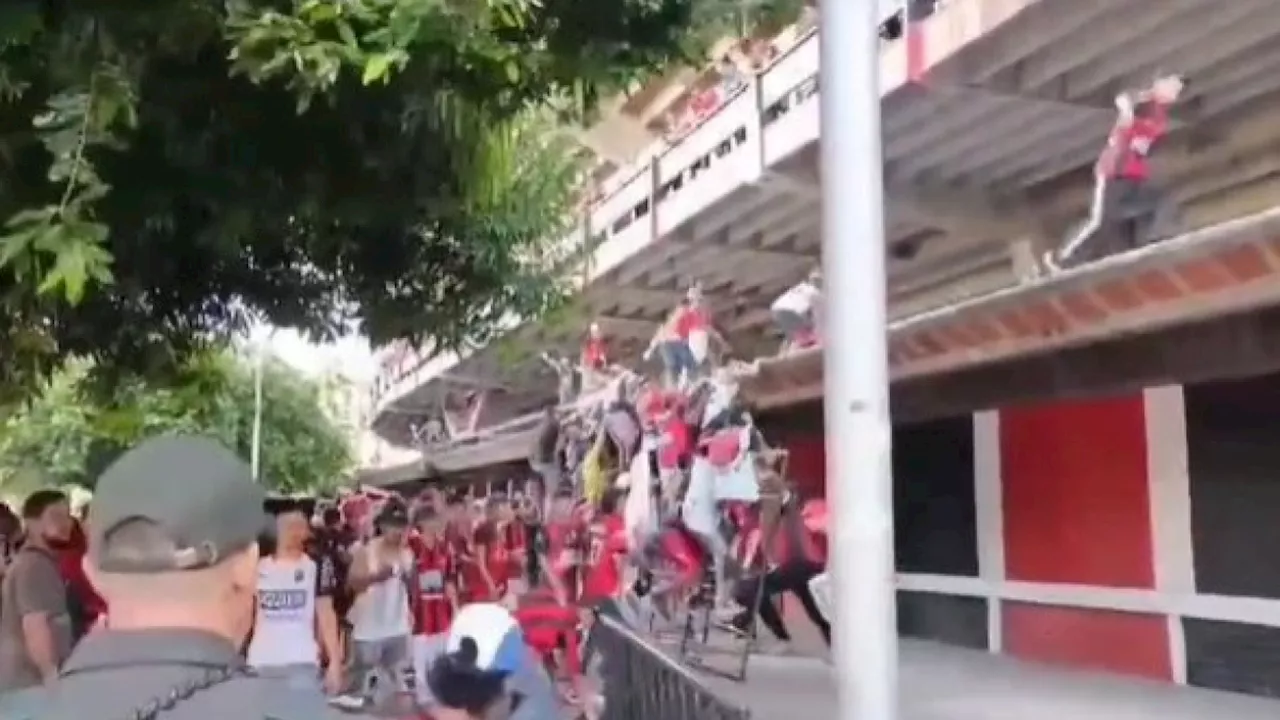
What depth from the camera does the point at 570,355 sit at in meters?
21.6

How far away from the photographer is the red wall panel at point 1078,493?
36.8 ft

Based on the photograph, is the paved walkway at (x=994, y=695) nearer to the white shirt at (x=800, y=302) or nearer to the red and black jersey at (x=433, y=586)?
the red and black jersey at (x=433, y=586)

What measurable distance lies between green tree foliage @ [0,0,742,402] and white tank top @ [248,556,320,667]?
49.8 inches

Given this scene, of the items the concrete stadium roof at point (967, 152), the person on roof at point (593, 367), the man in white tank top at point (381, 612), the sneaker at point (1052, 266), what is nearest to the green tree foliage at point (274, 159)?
the concrete stadium roof at point (967, 152)

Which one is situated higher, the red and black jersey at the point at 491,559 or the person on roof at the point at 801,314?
the person on roof at the point at 801,314

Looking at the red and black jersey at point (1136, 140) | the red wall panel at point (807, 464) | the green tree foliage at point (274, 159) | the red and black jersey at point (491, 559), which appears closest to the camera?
the green tree foliage at point (274, 159)

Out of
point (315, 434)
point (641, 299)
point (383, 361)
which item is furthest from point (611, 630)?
point (315, 434)

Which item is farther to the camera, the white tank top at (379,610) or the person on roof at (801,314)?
the white tank top at (379,610)

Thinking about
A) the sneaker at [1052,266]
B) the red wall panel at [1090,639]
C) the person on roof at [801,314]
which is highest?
the person on roof at [801,314]

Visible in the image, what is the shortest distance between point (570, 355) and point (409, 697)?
10.6 metres

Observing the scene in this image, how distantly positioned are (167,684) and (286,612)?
6.67 m

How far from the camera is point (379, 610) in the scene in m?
11.7

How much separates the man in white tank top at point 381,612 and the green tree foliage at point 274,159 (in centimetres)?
245

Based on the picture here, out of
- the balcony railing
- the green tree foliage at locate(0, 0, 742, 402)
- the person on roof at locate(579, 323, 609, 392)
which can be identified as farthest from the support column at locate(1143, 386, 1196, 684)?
the person on roof at locate(579, 323, 609, 392)
